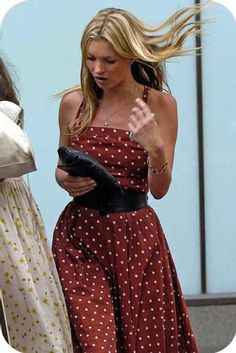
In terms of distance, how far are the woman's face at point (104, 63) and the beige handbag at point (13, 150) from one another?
418mm

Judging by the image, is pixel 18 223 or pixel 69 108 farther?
pixel 69 108

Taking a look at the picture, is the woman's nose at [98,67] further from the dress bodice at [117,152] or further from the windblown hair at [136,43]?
the dress bodice at [117,152]

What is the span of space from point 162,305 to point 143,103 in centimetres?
76


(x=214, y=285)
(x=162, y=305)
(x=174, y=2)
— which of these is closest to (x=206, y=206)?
(x=214, y=285)

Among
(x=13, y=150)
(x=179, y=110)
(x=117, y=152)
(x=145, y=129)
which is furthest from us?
(x=179, y=110)

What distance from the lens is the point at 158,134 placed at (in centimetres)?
466

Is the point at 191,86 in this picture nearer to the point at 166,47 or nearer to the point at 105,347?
the point at 166,47

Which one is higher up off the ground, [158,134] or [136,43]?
[136,43]

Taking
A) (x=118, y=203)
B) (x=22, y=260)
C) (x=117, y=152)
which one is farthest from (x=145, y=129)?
(x=22, y=260)

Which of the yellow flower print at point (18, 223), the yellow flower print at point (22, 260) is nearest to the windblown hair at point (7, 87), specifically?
the yellow flower print at point (18, 223)

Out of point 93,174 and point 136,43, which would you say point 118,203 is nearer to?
point 93,174

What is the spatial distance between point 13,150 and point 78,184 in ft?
1.48

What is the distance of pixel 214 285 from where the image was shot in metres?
7.51

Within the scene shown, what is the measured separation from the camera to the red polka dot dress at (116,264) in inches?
189
